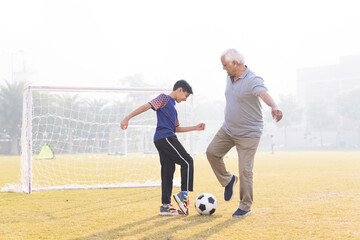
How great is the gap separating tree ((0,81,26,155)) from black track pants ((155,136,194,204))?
38.9 metres

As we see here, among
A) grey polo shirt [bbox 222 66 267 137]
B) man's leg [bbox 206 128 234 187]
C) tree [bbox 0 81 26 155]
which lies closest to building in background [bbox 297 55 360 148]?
tree [bbox 0 81 26 155]

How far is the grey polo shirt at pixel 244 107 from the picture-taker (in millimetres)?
5344

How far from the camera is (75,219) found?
543 cm

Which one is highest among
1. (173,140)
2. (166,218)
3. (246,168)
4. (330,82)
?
(330,82)

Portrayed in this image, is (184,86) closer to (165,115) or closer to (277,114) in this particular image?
(165,115)

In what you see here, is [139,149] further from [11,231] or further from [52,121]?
[11,231]

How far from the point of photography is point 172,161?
5.67 m

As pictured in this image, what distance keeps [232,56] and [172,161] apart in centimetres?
150

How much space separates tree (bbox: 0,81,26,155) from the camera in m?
43.2

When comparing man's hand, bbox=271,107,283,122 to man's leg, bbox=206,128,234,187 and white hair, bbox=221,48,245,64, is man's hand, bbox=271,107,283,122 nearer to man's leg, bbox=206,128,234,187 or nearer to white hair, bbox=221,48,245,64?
white hair, bbox=221,48,245,64

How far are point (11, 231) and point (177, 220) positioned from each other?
1.80 meters

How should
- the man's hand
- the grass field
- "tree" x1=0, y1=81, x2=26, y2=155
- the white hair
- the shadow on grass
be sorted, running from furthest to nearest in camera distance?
"tree" x1=0, y1=81, x2=26, y2=155
the white hair
the man's hand
the grass field
the shadow on grass

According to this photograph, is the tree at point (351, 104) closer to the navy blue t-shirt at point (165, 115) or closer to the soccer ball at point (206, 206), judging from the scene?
the soccer ball at point (206, 206)

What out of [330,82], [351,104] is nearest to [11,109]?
[351,104]
